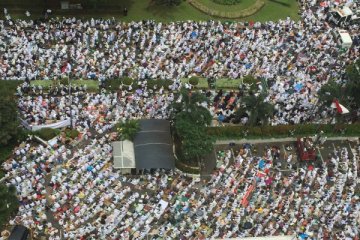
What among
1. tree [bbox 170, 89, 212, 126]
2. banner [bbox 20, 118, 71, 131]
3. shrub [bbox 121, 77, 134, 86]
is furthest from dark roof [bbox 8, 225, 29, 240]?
shrub [bbox 121, 77, 134, 86]

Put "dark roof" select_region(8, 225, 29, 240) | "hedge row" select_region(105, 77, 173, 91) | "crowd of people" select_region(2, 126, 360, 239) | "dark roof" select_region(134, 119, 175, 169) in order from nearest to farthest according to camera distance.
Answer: "dark roof" select_region(8, 225, 29, 240) < "crowd of people" select_region(2, 126, 360, 239) < "dark roof" select_region(134, 119, 175, 169) < "hedge row" select_region(105, 77, 173, 91)

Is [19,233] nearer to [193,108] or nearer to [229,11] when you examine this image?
[193,108]

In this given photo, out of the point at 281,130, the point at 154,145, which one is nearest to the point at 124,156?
the point at 154,145

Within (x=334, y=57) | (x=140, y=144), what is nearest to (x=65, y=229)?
(x=140, y=144)

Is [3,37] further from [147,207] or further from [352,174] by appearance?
[352,174]

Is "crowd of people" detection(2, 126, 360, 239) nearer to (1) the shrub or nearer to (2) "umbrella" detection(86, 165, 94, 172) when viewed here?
(2) "umbrella" detection(86, 165, 94, 172)

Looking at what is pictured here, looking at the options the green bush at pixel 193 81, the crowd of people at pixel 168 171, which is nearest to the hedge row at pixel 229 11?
the crowd of people at pixel 168 171
